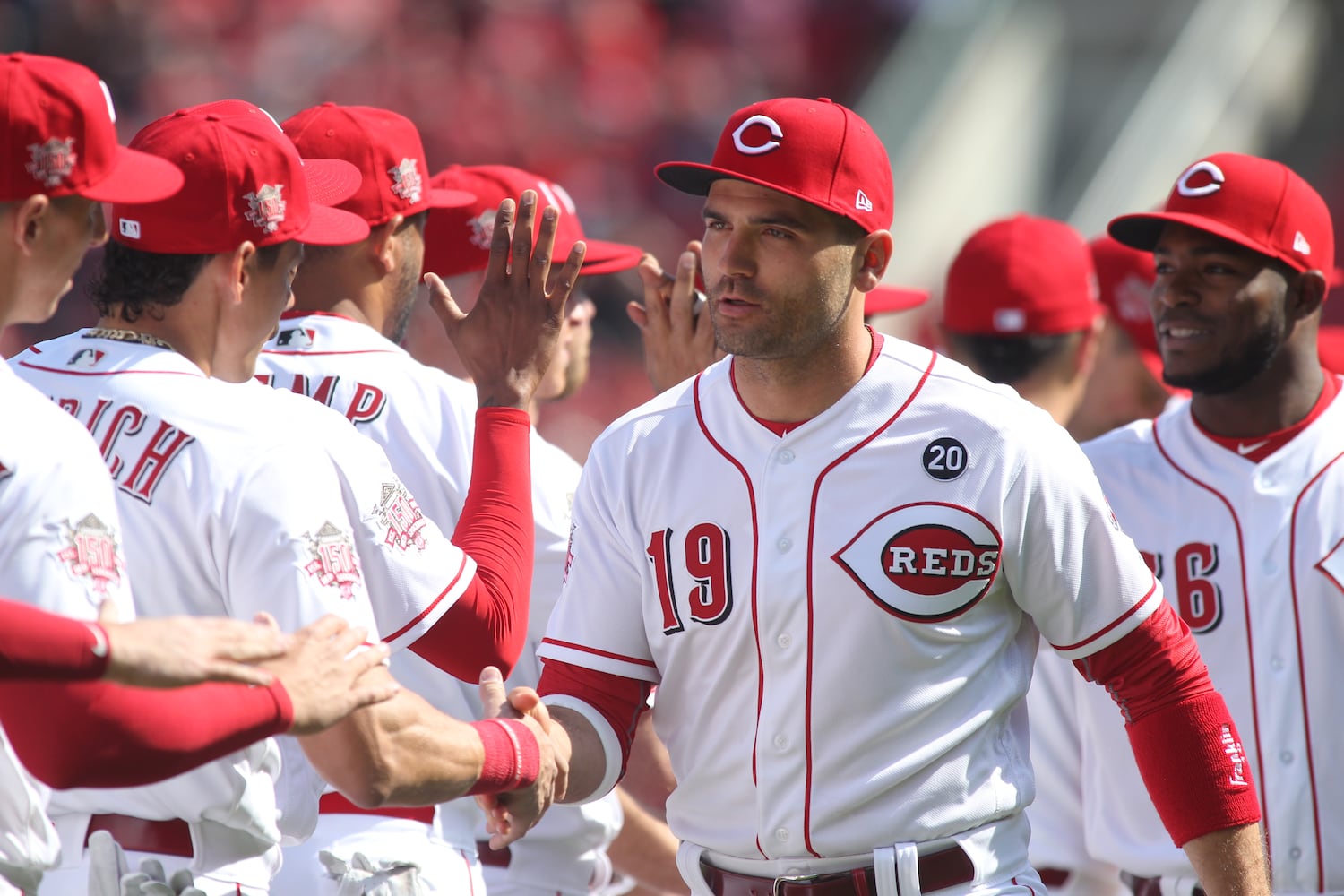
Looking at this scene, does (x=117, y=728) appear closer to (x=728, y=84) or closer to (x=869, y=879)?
(x=869, y=879)

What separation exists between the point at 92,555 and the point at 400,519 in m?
0.70

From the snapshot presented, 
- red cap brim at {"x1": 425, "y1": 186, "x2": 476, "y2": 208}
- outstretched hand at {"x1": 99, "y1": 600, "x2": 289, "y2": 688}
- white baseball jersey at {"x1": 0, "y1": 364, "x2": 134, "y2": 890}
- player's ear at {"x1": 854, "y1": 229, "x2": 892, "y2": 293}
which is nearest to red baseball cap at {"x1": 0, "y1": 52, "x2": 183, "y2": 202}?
white baseball jersey at {"x1": 0, "y1": 364, "x2": 134, "y2": 890}

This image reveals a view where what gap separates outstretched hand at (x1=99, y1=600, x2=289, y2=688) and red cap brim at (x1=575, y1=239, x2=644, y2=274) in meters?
2.21

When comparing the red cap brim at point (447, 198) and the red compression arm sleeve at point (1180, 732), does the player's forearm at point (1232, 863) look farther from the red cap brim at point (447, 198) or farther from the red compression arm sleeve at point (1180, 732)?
the red cap brim at point (447, 198)

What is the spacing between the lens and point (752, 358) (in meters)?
2.89

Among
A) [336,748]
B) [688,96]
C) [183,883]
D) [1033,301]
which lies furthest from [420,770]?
[688,96]

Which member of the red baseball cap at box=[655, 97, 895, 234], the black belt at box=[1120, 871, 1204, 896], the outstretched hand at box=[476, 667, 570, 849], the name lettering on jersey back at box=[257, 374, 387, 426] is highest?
the red baseball cap at box=[655, 97, 895, 234]

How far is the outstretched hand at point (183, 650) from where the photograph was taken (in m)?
1.91

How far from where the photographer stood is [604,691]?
291cm

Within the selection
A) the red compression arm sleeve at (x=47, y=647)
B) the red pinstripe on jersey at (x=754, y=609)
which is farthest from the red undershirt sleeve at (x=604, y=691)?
the red compression arm sleeve at (x=47, y=647)

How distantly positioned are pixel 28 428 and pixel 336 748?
66 cm

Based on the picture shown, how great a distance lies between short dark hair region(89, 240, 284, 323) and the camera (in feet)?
8.66

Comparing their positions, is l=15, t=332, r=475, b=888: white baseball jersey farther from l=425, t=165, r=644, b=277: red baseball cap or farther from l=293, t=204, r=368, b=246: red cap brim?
l=425, t=165, r=644, b=277: red baseball cap

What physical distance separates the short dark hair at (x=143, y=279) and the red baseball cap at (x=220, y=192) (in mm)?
19
